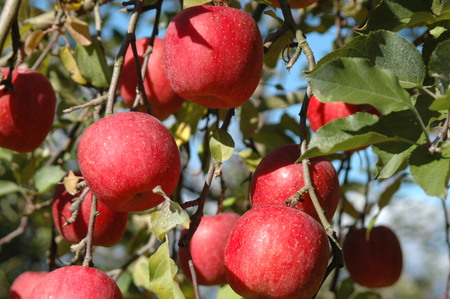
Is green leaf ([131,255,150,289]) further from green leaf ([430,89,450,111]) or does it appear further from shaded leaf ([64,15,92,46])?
green leaf ([430,89,450,111])

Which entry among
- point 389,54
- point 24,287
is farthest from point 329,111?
point 24,287

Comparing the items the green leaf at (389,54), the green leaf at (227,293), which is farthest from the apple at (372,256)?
the green leaf at (389,54)

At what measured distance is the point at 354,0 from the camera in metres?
1.58

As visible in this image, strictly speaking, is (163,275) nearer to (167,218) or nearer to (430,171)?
(167,218)

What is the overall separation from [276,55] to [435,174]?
2.27ft

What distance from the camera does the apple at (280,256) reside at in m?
0.85

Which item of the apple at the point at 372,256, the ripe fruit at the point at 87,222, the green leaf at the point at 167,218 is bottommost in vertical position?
the apple at the point at 372,256

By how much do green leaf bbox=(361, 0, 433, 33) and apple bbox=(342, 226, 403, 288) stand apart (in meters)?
0.76

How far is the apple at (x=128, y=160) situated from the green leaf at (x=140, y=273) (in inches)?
35.7

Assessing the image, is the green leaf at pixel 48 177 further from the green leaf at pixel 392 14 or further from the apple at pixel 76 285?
the green leaf at pixel 392 14

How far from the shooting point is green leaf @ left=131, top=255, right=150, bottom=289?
1806mm

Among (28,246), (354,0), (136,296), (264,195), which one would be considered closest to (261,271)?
(264,195)

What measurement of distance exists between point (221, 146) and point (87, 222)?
0.37 metres

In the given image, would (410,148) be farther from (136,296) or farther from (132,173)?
(136,296)
